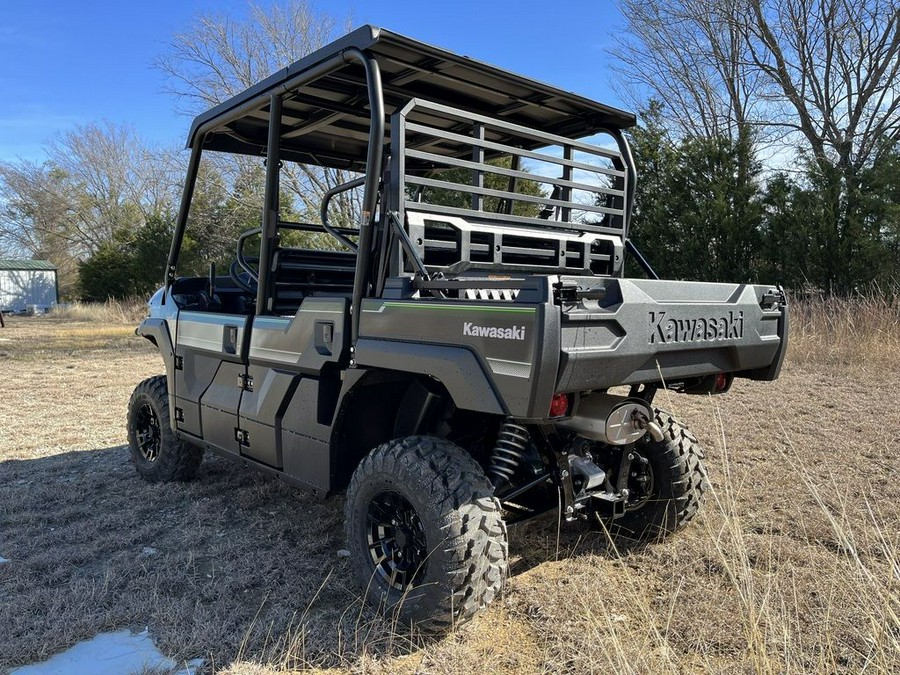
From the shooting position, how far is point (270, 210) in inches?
133

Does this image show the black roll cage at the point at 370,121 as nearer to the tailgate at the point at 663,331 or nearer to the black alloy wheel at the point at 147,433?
the tailgate at the point at 663,331

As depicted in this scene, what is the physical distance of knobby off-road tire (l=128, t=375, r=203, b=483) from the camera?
439cm

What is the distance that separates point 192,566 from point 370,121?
226 centimetres

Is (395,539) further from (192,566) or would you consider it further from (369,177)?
(369,177)

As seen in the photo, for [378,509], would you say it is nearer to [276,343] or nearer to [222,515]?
[276,343]

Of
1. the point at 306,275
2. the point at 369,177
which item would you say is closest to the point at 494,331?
the point at 369,177

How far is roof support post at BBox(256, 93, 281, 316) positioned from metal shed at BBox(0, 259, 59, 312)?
102 ft

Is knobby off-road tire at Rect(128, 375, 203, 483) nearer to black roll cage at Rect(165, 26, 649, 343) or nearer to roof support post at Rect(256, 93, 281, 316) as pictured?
black roll cage at Rect(165, 26, 649, 343)

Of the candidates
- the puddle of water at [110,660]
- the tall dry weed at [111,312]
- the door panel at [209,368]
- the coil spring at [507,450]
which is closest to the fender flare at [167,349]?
the door panel at [209,368]

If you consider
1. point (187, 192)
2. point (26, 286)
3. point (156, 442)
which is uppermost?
point (187, 192)

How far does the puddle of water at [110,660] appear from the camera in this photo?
242 centimetres

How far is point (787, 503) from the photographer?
384 cm

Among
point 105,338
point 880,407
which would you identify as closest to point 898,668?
point 880,407

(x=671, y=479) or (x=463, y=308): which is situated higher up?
(x=463, y=308)
